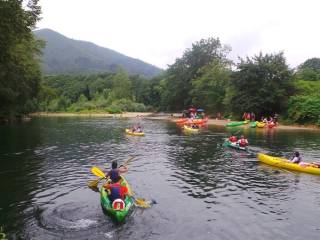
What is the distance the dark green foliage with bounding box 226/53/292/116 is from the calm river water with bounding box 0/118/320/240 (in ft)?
91.0

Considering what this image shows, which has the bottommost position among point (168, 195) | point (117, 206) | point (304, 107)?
point (168, 195)

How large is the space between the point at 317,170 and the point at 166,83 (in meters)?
85.2

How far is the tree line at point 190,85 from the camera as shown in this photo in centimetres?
3158

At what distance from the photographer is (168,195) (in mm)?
19188

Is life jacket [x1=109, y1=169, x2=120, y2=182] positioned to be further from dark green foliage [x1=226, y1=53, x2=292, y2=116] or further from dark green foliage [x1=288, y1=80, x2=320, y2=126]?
dark green foliage [x1=226, y1=53, x2=292, y2=116]

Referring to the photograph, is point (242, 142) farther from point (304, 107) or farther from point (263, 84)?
point (263, 84)

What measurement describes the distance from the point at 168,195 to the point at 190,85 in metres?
80.6

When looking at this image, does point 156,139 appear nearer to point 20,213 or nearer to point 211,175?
point 211,175

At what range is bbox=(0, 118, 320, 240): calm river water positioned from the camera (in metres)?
14.2

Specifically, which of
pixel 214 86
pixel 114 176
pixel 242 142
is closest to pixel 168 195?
pixel 114 176

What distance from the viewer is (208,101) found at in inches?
3322

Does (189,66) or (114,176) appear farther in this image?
(189,66)

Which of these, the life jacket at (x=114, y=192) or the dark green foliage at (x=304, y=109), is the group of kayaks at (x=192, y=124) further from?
the life jacket at (x=114, y=192)

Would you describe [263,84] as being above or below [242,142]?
above
